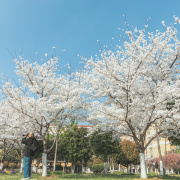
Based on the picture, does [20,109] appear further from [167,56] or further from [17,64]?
[167,56]

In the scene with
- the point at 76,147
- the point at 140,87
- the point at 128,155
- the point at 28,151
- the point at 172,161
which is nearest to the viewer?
the point at 28,151

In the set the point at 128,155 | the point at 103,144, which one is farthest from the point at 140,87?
the point at 128,155

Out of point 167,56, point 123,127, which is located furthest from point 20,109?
point 167,56

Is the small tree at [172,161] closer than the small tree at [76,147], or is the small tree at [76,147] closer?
the small tree at [76,147]

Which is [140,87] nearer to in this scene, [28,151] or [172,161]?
[28,151]

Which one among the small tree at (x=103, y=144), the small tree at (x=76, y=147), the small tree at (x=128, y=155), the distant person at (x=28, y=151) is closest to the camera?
the distant person at (x=28, y=151)

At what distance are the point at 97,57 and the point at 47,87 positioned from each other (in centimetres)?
376

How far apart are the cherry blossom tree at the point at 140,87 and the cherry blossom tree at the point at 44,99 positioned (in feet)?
4.33

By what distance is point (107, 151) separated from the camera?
57.7 ft

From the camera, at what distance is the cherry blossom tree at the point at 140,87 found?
27.1 feet

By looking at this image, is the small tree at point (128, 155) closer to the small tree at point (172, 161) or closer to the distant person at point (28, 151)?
the small tree at point (172, 161)

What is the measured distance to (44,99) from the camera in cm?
934

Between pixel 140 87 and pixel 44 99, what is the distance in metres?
5.43

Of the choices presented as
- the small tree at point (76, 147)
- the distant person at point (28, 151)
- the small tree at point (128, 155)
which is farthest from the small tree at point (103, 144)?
the distant person at point (28, 151)
